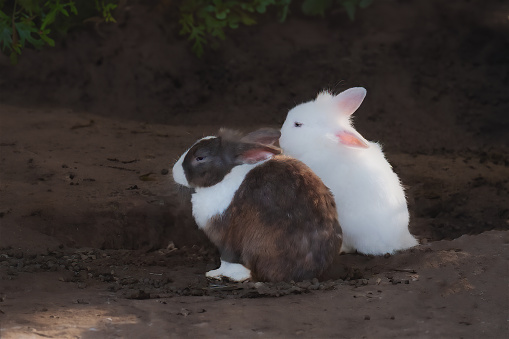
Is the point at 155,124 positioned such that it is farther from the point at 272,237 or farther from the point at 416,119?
the point at 272,237

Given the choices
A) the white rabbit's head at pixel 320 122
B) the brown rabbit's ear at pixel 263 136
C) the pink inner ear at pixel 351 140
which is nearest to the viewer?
the brown rabbit's ear at pixel 263 136

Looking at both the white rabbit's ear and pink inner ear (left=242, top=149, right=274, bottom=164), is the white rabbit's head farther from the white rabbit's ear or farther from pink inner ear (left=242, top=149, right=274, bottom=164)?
pink inner ear (left=242, top=149, right=274, bottom=164)

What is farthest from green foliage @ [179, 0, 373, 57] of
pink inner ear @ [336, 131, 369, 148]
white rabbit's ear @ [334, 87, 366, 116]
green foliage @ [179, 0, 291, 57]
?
pink inner ear @ [336, 131, 369, 148]

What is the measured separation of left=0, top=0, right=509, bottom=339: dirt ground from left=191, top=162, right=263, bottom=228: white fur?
17.7 inches

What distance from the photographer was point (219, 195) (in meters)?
4.96

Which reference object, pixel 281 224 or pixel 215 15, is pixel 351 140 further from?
pixel 215 15

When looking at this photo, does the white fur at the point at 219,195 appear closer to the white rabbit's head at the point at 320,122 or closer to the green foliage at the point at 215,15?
the white rabbit's head at the point at 320,122

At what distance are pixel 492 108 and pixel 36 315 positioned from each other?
677 cm

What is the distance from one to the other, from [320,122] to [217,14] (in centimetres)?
350

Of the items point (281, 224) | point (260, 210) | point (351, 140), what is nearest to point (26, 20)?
point (351, 140)

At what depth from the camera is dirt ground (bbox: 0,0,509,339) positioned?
416 cm

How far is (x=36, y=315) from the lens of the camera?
3949 millimetres

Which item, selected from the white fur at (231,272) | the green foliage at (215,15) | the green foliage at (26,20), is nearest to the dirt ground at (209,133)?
the white fur at (231,272)

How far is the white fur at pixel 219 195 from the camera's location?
4934mm
